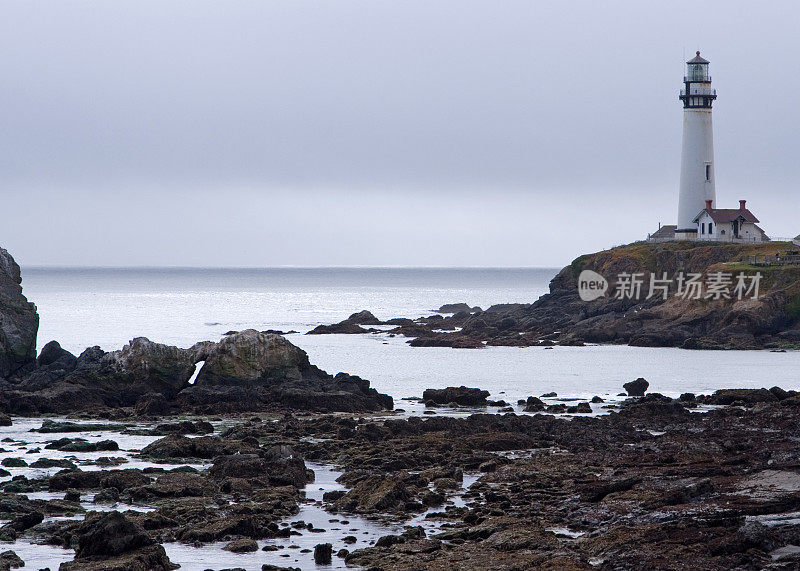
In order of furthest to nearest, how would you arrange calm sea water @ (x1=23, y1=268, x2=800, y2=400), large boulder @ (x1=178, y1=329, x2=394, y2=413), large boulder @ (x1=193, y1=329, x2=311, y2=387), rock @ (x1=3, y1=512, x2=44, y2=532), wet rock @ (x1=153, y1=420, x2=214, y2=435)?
calm sea water @ (x1=23, y1=268, x2=800, y2=400), large boulder @ (x1=193, y1=329, x2=311, y2=387), large boulder @ (x1=178, y1=329, x2=394, y2=413), wet rock @ (x1=153, y1=420, x2=214, y2=435), rock @ (x1=3, y1=512, x2=44, y2=532)

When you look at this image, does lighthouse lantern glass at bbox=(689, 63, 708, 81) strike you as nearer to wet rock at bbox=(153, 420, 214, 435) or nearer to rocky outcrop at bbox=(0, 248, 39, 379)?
rocky outcrop at bbox=(0, 248, 39, 379)

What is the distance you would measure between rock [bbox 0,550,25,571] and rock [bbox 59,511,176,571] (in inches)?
33.7

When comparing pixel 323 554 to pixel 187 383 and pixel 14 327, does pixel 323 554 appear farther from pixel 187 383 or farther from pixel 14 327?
pixel 14 327

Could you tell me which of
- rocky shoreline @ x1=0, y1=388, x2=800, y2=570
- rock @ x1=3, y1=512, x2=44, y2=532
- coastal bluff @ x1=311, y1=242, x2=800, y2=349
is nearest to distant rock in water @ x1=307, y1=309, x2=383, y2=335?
coastal bluff @ x1=311, y1=242, x2=800, y2=349

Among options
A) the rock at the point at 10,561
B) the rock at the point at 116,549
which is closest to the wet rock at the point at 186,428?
the rock at the point at 116,549

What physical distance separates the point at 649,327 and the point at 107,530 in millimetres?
66768

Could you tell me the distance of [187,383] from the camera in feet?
150

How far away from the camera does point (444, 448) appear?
32344 millimetres

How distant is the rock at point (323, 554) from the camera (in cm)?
2017

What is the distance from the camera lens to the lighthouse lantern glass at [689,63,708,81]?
327 feet

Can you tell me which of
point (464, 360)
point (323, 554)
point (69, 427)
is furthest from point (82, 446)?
point (464, 360)

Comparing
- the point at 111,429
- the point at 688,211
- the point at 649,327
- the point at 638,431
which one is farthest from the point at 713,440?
the point at 688,211

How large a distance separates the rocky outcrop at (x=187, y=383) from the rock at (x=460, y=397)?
7.89 ft

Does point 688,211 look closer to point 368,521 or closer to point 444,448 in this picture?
point 444,448
